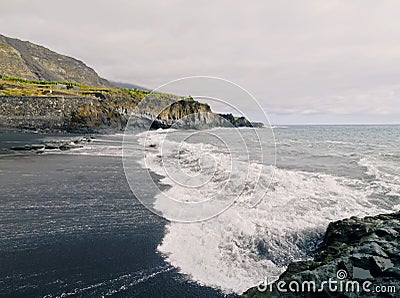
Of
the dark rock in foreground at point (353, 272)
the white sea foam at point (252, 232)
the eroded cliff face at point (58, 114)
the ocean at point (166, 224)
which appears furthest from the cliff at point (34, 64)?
the dark rock in foreground at point (353, 272)

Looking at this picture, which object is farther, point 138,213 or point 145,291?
point 138,213

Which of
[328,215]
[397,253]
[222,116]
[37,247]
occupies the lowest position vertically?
[37,247]

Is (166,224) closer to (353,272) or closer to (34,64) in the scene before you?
(353,272)

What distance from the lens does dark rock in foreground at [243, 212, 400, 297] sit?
3.75 m

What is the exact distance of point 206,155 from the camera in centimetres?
1842

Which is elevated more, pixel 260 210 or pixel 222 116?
pixel 222 116

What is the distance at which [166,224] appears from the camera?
25.6 feet

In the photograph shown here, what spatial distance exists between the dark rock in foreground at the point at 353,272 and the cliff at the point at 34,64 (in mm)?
105506

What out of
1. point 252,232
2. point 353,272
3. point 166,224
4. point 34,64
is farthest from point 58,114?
point 34,64

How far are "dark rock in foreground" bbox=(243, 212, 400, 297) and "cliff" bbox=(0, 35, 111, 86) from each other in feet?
346

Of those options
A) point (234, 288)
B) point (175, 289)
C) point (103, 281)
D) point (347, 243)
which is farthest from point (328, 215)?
point (103, 281)

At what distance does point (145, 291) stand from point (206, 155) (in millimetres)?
13877

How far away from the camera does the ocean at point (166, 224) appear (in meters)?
5.14

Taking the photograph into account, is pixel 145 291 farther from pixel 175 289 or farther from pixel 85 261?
pixel 85 261
